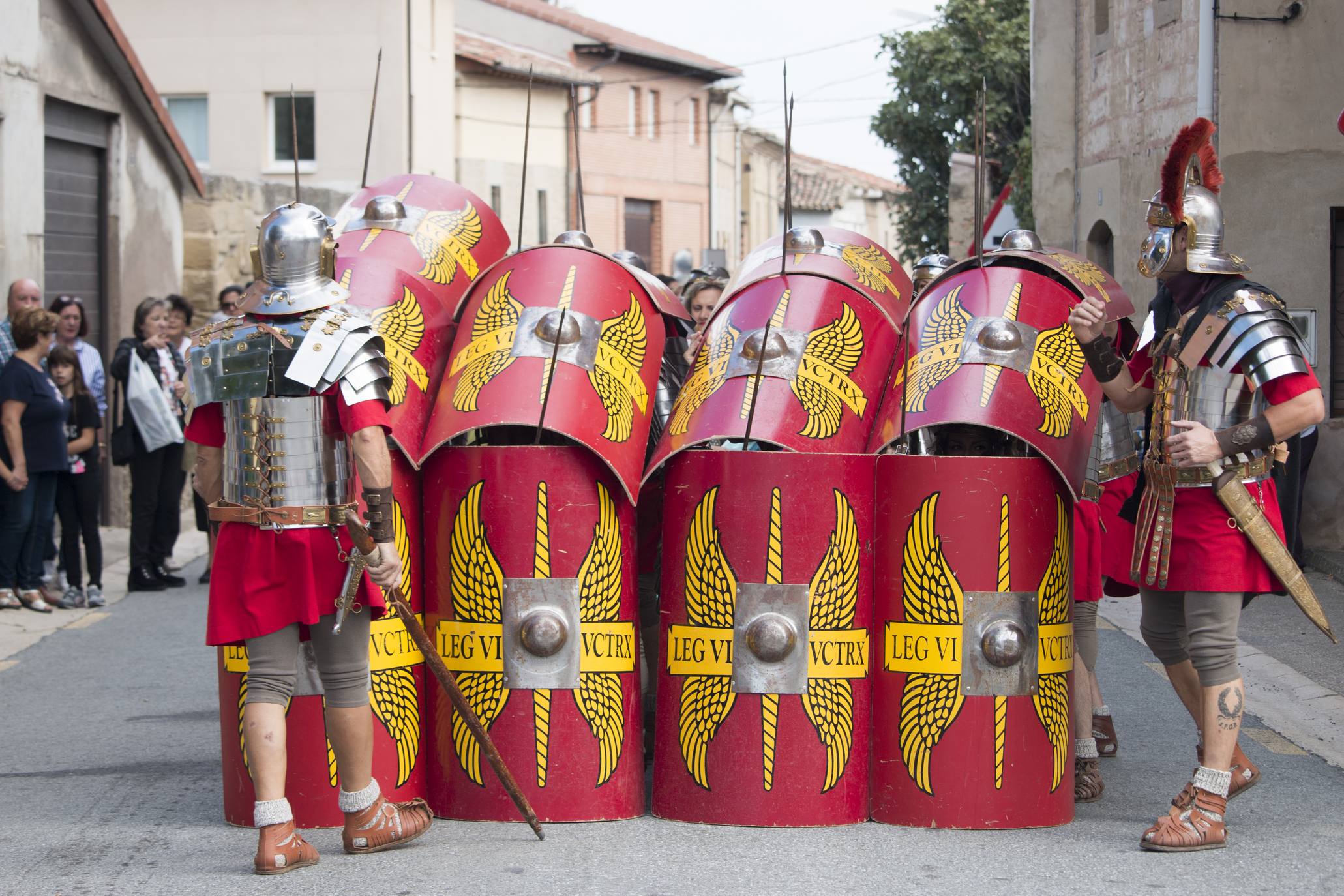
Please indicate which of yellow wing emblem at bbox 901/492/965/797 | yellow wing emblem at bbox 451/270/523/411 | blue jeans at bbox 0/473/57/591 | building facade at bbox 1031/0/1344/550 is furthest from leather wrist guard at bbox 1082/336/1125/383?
blue jeans at bbox 0/473/57/591

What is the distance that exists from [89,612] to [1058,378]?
20.9 feet

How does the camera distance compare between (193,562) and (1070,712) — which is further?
(193,562)

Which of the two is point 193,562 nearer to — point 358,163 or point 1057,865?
point 1057,865

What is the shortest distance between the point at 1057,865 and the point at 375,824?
1.89 metres

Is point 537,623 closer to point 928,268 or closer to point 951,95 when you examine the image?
point 928,268

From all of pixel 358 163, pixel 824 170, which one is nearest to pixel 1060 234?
pixel 358 163

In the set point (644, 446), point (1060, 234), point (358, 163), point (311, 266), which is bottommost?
point (644, 446)

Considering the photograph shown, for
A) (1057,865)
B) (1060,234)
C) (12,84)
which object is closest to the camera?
(1057,865)

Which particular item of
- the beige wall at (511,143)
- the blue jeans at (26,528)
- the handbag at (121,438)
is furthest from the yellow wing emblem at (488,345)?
the beige wall at (511,143)

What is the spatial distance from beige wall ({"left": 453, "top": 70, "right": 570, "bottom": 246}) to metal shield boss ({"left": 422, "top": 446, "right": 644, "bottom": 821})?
1123 inches

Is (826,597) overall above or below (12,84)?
below

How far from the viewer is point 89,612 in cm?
954

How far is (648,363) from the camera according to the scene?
548 centimetres

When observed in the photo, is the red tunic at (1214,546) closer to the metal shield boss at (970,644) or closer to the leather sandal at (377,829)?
the metal shield boss at (970,644)
